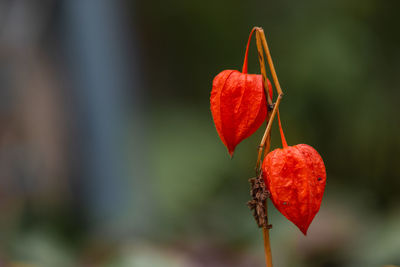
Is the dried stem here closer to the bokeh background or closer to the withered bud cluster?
the withered bud cluster

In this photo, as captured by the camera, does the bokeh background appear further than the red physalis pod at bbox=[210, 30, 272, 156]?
Yes

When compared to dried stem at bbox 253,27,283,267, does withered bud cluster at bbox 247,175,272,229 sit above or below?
below

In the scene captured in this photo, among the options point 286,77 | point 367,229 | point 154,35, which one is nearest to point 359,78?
point 286,77

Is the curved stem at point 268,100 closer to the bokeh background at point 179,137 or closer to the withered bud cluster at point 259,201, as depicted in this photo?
the withered bud cluster at point 259,201

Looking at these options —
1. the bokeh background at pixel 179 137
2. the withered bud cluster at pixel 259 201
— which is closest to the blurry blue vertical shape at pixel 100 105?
the bokeh background at pixel 179 137

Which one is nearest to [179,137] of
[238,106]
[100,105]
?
[100,105]

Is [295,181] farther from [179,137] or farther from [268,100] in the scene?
[179,137]

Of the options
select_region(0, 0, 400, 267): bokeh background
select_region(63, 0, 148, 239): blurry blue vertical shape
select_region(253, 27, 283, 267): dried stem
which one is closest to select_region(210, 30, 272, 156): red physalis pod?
select_region(253, 27, 283, 267): dried stem
